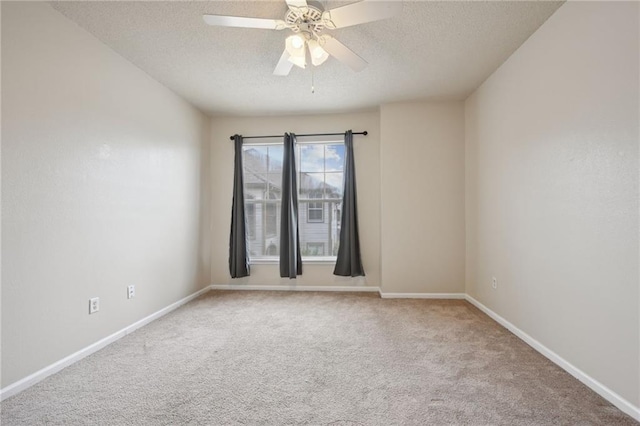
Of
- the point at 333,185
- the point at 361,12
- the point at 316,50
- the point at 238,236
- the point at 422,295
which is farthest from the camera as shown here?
the point at 333,185

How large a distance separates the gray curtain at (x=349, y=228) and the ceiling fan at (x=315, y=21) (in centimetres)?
189

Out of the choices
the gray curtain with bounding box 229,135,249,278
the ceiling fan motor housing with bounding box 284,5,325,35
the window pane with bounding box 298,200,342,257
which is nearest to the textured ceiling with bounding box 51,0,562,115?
the ceiling fan motor housing with bounding box 284,5,325,35

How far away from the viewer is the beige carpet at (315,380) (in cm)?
163

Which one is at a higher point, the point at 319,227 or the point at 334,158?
the point at 334,158

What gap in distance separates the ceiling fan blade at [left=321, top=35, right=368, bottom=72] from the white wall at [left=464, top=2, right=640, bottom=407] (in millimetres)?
1397

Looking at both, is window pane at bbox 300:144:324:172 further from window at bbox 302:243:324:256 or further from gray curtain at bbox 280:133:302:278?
window at bbox 302:243:324:256

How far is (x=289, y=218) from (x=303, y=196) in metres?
0.44

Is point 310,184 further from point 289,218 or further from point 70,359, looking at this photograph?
point 70,359

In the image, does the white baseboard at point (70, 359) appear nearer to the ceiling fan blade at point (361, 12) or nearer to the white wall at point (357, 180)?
the white wall at point (357, 180)

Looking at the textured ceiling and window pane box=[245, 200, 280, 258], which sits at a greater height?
the textured ceiling

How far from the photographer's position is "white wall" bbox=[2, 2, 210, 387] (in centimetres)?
190

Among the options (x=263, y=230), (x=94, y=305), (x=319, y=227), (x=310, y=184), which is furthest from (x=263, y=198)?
(x=94, y=305)

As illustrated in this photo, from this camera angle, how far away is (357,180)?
4320 mm

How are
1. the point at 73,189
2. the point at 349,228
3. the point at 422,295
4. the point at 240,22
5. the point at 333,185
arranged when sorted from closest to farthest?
the point at 240,22
the point at 73,189
the point at 422,295
the point at 349,228
the point at 333,185
